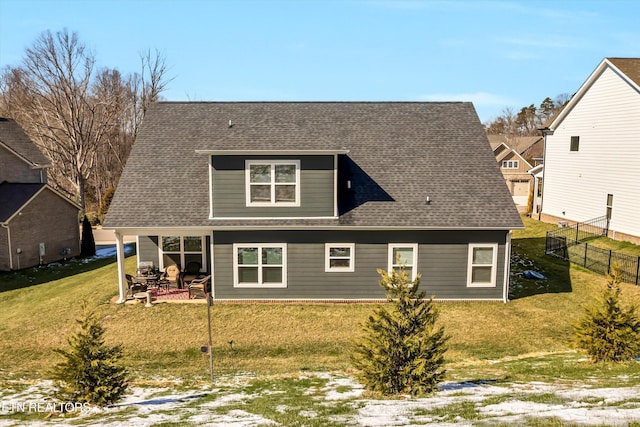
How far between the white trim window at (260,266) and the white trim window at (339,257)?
173 cm

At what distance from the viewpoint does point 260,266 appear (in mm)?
17812

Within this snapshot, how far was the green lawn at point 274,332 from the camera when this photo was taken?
12469 mm

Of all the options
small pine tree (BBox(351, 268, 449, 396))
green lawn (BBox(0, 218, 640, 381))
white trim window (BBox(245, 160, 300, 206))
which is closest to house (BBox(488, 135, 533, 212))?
green lawn (BBox(0, 218, 640, 381))

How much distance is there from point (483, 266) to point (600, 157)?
14.1 metres

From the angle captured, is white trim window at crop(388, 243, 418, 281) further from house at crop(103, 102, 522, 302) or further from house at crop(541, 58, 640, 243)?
house at crop(541, 58, 640, 243)

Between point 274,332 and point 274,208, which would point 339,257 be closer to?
point 274,208

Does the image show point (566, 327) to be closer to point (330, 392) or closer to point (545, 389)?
point (545, 389)

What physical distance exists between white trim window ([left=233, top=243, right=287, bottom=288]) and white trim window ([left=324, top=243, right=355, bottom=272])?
5.69ft

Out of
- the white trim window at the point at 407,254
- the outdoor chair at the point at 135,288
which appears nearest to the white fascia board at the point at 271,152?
the white trim window at the point at 407,254

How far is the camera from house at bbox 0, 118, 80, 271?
81.0 feet

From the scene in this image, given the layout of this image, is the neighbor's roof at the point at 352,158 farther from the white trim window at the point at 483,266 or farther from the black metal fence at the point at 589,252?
the black metal fence at the point at 589,252

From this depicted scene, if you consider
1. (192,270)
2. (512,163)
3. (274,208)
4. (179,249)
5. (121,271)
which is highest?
(512,163)

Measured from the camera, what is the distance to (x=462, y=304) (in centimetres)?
1764

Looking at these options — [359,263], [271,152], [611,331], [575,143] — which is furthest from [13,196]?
[575,143]
